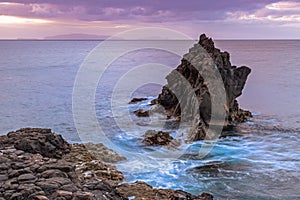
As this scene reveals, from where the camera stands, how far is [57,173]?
14.2 metres

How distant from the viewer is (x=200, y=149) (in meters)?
26.8

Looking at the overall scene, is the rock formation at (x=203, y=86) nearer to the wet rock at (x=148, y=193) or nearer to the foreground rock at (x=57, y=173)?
the foreground rock at (x=57, y=173)

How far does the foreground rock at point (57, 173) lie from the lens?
12.8 meters

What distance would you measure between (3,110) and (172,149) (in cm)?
2459

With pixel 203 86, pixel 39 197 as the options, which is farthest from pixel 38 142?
pixel 203 86

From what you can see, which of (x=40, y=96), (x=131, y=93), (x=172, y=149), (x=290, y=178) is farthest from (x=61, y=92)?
(x=290, y=178)

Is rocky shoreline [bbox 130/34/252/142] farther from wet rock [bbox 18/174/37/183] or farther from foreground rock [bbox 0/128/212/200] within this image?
wet rock [bbox 18/174/37/183]

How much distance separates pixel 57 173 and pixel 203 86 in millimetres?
22105

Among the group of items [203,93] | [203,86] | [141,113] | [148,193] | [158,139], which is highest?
[203,86]

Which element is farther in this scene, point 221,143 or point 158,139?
point 221,143

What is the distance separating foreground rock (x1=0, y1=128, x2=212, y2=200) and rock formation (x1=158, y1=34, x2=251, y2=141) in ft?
36.7

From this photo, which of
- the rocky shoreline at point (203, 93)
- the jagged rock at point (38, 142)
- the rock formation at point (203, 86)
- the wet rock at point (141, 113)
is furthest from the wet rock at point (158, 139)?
the wet rock at point (141, 113)

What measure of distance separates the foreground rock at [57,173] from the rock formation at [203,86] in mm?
11185

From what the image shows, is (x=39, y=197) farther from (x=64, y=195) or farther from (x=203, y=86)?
(x=203, y=86)
